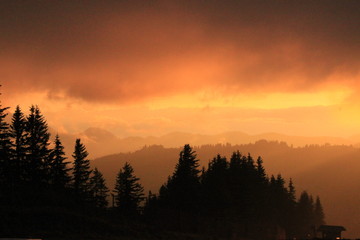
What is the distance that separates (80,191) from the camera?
101m

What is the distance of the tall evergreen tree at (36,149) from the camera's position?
82.1m

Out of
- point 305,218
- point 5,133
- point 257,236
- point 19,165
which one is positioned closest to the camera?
point 5,133

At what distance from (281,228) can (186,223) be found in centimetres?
3629

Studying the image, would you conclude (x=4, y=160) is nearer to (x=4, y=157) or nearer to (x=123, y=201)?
(x=4, y=157)

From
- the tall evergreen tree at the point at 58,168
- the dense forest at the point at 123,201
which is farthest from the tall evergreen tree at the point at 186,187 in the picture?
the tall evergreen tree at the point at 58,168

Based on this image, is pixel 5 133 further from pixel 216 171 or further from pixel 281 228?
pixel 281 228

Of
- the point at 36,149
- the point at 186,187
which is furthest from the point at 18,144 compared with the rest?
the point at 186,187

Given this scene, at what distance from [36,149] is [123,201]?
106 feet

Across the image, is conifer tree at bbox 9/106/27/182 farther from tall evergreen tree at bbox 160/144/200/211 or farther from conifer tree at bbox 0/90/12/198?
tall evergreen tree at bbox 160/144/200/211

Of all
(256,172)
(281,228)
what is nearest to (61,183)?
(256,172)

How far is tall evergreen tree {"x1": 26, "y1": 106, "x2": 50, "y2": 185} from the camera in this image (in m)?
82.1

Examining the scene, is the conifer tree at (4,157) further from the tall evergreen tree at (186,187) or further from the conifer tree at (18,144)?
the tall evergreen tree at (186,187)

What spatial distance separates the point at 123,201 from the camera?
109688mm

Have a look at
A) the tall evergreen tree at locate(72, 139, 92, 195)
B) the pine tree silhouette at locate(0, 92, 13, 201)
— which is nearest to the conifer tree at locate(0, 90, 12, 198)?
the pine tree silhouette at locate(0, 92, 13, 201)
